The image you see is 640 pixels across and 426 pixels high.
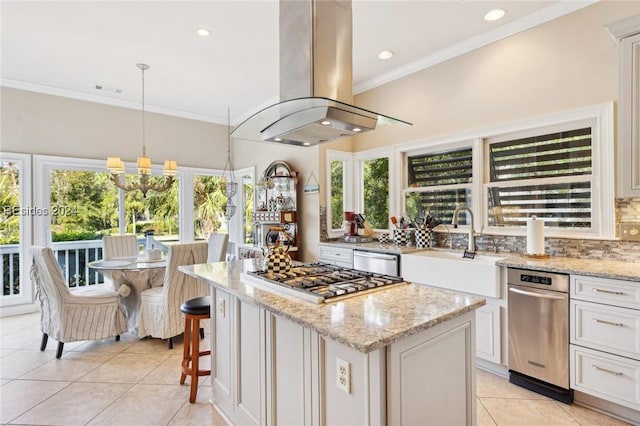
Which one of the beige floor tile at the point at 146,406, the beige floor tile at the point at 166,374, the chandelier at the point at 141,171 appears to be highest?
the chandelier at the point at 141,171

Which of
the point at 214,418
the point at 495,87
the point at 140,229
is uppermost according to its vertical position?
the point at 495,87

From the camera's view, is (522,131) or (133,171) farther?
(133,171)

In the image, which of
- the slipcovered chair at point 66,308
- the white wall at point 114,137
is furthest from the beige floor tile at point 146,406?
the white wall at point 114,137

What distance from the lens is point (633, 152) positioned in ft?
7.18

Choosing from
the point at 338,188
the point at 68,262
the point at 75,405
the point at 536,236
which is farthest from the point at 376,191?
the point at 68,262

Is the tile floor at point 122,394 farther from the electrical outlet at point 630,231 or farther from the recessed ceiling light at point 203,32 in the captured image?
the recessed ceiling light at point 203,32

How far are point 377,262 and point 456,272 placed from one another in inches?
34.5

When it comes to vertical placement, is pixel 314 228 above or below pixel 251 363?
above

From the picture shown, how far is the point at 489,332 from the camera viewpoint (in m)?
2.73

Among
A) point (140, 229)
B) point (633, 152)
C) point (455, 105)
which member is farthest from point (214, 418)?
point (140, 229)

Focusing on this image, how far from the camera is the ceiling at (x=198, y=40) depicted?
2814 millimetres

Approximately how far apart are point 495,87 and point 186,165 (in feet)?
16.3

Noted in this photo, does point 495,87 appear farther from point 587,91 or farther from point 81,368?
point 81,368

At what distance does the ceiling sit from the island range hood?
87 centimetres
